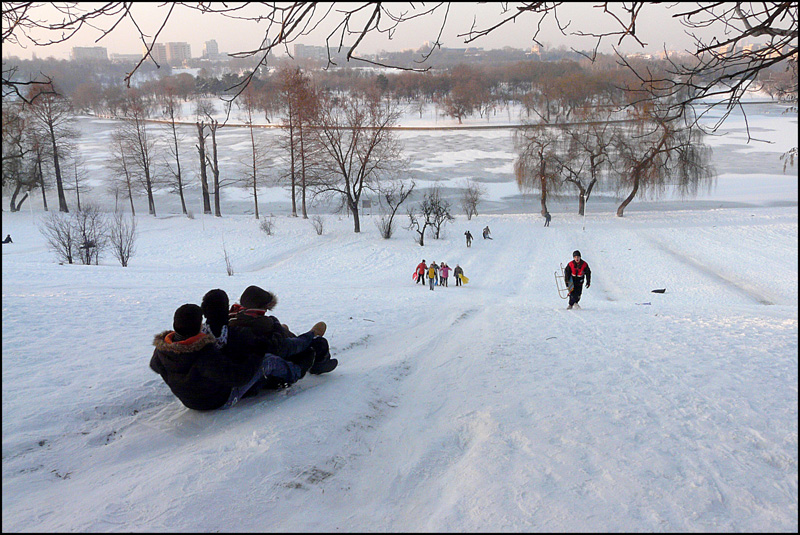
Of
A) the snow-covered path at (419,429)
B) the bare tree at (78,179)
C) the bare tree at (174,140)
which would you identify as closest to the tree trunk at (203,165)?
the bare tree at (174,140)

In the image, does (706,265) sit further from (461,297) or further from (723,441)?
(723,441)

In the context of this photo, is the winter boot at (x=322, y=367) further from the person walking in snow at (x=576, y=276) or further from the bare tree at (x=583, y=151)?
the bare tree at (x=583, y=151)

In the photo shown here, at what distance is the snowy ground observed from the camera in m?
3.13

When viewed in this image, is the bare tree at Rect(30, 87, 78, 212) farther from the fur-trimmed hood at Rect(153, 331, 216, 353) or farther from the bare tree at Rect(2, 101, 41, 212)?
the fur-trimmed hood at Rect(153, 331, 216, 353)

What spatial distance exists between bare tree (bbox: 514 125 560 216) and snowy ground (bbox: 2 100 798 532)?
29481 mm

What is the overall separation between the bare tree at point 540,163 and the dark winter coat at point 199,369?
35986mm

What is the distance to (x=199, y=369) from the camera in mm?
4387

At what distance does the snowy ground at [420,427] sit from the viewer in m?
3.13

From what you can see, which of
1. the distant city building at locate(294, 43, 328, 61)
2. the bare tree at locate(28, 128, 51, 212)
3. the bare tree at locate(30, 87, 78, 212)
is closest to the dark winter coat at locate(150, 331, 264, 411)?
the distant city building at locate(294, 43, 328, 61)

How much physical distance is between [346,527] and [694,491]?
6.92ft

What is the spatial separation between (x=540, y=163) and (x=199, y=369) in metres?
37.9

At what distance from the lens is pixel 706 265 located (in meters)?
22.4

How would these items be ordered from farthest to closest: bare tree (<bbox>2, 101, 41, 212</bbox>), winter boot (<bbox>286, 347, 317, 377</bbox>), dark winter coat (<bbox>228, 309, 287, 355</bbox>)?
bare tree (<bbox>2, 101, 41, 212</bbox>)
winter boot (<bbox>286, 347, 317, 377</bbox>)
dark winter coat (<bbox>228, 309, 287, 355</bbox>)

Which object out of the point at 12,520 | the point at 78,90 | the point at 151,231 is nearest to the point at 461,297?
the point at 12,520
